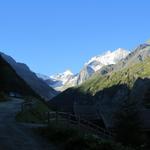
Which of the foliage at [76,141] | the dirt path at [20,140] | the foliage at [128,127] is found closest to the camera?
the foliage at [76,141]

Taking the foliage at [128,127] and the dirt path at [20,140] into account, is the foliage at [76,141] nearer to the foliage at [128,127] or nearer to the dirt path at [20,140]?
the dirt path at [20,140]

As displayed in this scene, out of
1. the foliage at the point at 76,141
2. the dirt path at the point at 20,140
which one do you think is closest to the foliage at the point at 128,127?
the dirt path at the point at 20,140

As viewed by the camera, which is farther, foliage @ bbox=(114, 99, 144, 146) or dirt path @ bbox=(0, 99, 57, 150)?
foliage @ bbox=(114, 99, 144, 146)

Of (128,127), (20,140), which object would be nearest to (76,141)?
(20,140)

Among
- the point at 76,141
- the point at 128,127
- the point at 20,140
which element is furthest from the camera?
the point at 128,127

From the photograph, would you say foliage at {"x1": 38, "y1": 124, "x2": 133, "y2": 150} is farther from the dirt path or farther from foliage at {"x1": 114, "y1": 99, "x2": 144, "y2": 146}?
foliage at {"x1": 114, "y1": 99, "x2": 144, "y2": 146}

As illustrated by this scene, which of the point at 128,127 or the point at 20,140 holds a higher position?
the point at 128,127

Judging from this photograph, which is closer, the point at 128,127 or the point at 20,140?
the point at 20,140

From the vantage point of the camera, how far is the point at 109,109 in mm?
108375

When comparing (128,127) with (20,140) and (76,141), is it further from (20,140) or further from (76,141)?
(76,141)

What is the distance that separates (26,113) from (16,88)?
116 metres

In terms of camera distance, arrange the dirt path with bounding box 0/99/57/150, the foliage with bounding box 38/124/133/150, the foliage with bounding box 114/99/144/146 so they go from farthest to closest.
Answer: the foliage with bounding box 114/99/144/146 < the dirt path with bounding box 0/99/57/150 < the foliage with bounding box 38/124/133/150

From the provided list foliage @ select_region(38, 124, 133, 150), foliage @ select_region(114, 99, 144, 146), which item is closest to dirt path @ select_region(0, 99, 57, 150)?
foliage @ select_region(38, 124, 133, 150)

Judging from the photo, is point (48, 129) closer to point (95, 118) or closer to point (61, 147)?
point (61, 147)
